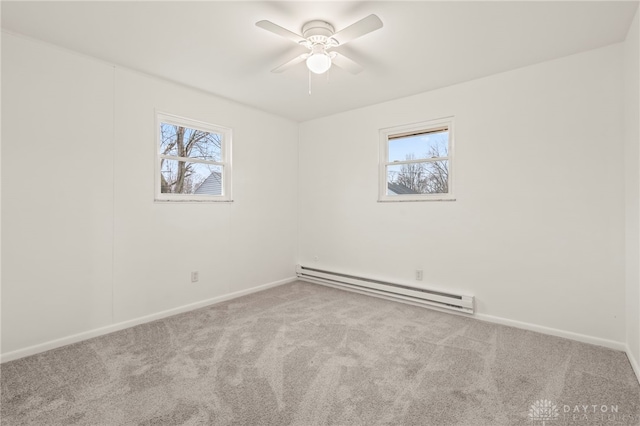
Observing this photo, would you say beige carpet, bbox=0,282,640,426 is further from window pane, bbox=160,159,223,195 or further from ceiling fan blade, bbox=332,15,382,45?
ceiling fan blade, bbox=332,15,382,45

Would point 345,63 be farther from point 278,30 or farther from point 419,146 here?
point 419,146

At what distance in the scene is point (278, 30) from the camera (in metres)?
2.08

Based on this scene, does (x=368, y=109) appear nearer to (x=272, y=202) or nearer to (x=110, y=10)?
(x=272, y=202)

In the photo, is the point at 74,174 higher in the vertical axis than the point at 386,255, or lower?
higher

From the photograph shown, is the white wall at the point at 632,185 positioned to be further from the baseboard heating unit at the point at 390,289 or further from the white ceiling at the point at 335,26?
the baseboard heating unit at the point at 390,289

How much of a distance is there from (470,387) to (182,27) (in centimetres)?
322

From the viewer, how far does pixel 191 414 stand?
5.57 ft

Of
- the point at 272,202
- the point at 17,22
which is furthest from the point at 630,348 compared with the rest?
the point at 17,22

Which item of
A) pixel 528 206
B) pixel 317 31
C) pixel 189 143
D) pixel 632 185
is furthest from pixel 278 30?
pixel 632 185

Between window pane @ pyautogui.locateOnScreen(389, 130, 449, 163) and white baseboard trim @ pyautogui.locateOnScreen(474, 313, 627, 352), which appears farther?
window pane @ pyautogui.locateOnScreen(389, 130, 449, 163)

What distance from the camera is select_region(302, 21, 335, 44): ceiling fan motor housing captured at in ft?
7.25

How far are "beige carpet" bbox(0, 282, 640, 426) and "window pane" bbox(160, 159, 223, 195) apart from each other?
4.79 feet

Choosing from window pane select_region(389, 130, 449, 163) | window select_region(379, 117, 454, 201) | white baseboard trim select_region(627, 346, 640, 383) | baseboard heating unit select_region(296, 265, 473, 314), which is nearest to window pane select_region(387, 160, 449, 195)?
window select_region(379, 117, 454, 201)

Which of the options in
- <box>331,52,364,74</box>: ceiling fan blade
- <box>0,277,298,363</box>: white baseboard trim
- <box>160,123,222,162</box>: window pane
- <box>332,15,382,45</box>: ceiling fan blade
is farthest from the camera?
<box>160,123,222,162</box>: window pane
